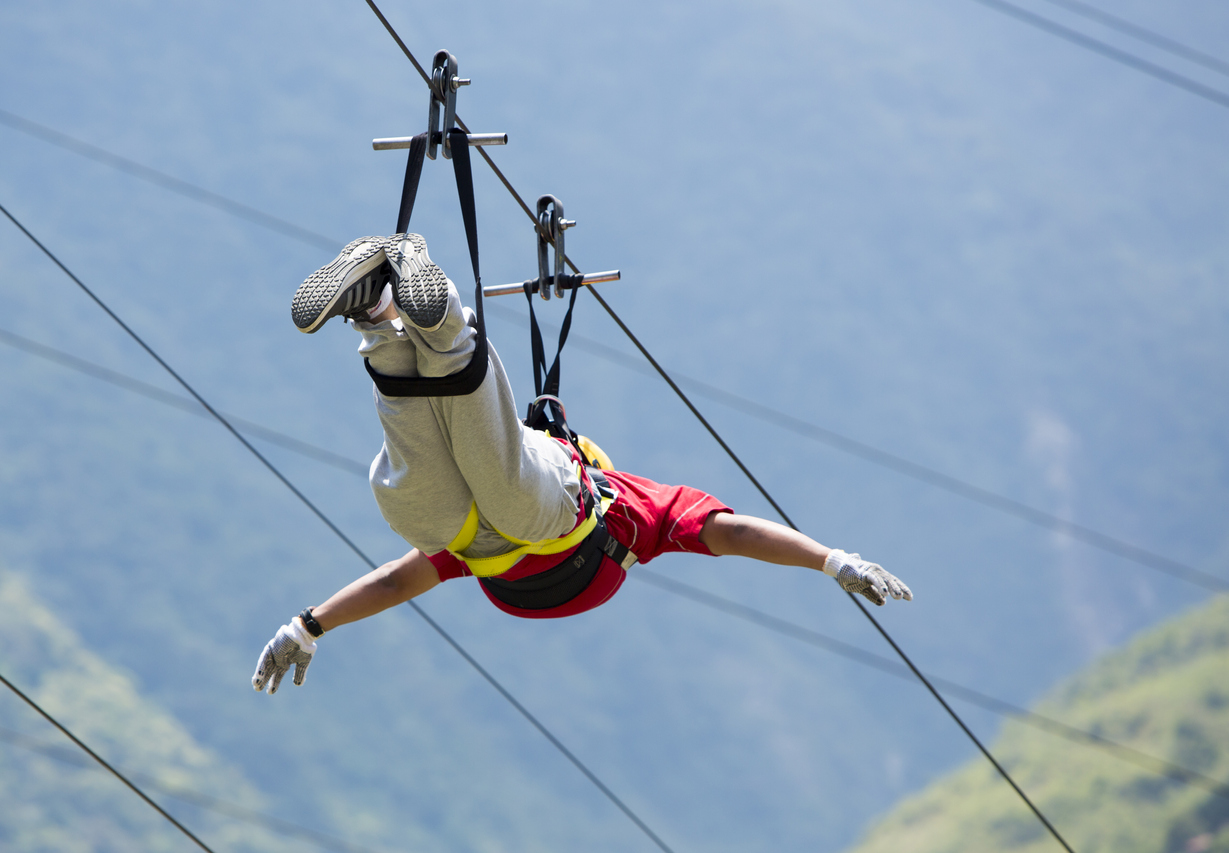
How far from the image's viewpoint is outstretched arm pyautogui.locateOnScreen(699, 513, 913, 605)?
103 inches

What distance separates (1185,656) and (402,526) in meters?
19.7

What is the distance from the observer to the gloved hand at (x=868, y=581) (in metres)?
2.59

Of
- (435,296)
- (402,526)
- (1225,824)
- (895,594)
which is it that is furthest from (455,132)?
(1225,824)

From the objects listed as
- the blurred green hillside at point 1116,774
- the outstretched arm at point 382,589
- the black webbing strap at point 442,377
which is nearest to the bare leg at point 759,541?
→ the outstretched arm at point 382,589

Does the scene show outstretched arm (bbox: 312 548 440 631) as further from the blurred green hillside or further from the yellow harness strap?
the blurred green hillside

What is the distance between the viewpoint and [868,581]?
260 centimetres

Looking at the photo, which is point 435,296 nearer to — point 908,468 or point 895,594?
point 895,594

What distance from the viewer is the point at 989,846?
17.3m

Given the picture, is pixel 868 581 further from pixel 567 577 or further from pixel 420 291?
pixel 420 291

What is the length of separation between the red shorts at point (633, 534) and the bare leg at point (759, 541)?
3cm

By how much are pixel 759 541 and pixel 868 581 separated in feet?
1.01

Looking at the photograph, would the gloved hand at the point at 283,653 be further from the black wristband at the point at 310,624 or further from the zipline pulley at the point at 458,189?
the zipline pulley at the point at 458,189

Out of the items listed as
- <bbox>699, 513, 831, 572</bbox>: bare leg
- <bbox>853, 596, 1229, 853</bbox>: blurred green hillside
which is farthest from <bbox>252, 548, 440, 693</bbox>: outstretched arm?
<bbox>853, 596, 1229, 853</bbox>: blurred green hillside

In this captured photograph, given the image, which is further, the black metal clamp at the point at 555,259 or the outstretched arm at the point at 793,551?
the black metal clamp at the point at 555,259
